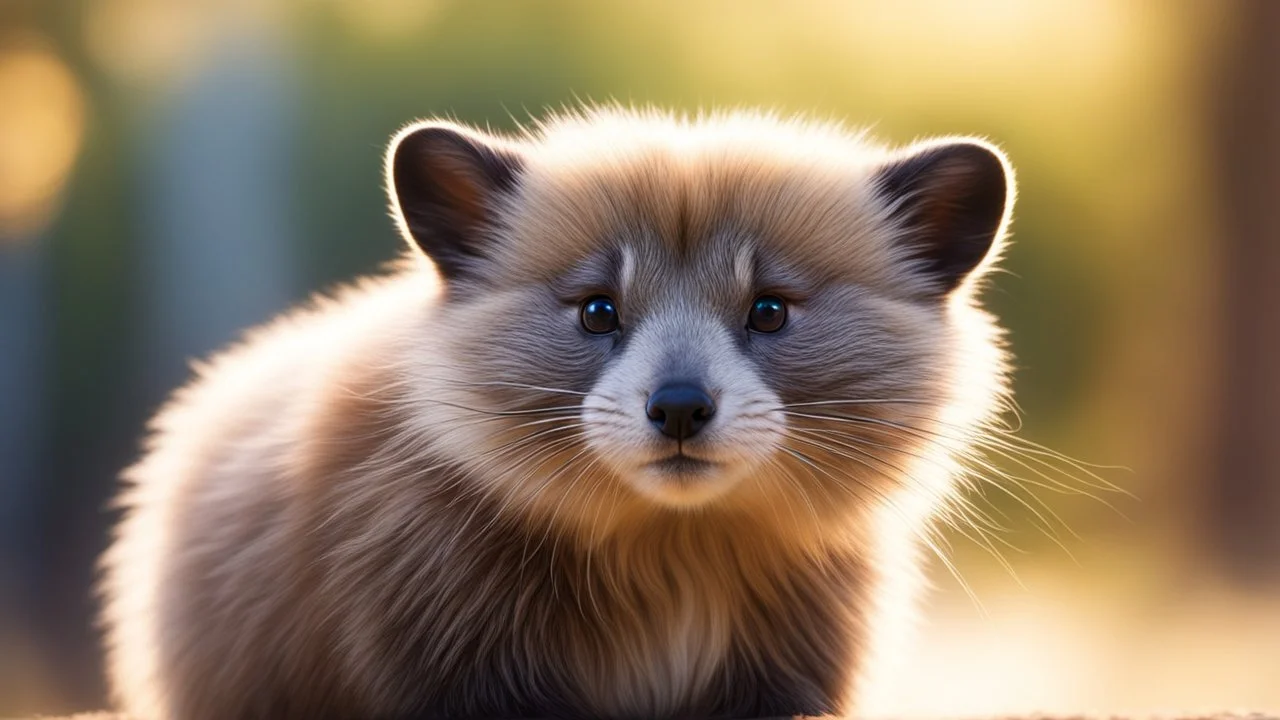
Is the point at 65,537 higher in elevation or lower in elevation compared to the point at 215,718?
lower

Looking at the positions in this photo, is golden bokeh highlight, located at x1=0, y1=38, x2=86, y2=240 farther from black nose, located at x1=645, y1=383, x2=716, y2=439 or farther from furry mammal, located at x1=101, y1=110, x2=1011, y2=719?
black nose, located at x1=645, y1=383, x2=716, y2=439

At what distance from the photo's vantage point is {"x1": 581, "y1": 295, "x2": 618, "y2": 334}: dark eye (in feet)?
6.64

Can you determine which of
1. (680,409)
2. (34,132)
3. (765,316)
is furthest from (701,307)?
(34,132)

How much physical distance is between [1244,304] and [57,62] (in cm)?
365

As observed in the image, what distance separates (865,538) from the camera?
2213 millimetres

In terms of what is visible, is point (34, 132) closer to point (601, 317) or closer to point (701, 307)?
point (601, 317)

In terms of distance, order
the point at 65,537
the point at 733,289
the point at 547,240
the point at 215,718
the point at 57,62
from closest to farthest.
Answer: the point at 733,289
the point at 547,240
the point at 215,718
the point at 57,62
the point at 65,537

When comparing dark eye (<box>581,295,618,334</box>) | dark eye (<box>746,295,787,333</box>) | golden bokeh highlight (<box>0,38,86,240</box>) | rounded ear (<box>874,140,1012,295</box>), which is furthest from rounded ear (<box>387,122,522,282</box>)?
golden bokeh highlight (<box>0,38,86,240</box>)

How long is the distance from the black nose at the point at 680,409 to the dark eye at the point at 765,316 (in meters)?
0.23

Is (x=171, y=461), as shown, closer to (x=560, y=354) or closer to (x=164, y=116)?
(x=560, y=354)

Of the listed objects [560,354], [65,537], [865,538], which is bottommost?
[65,537]

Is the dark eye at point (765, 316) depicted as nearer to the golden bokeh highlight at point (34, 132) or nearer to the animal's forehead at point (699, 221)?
the animal's forehead at point (699, 221)

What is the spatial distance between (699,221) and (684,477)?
0.40 meters

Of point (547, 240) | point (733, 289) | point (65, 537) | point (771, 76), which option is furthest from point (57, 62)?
point (733, 289)
